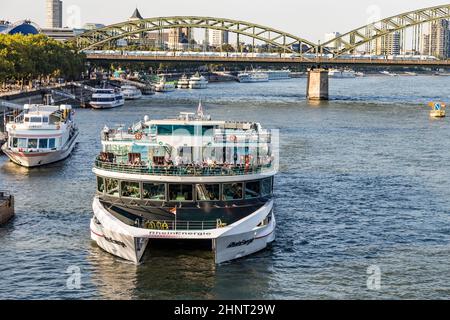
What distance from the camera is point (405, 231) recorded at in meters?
39.1

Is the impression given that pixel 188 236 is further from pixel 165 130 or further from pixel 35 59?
pixel 35 59

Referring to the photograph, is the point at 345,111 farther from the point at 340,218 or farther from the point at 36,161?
the point at 340,218

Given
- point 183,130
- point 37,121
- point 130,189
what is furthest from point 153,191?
point 37,121

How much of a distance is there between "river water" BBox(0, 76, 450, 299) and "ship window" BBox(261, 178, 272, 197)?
220 cm

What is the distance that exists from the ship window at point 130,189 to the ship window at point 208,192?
7.73 ft

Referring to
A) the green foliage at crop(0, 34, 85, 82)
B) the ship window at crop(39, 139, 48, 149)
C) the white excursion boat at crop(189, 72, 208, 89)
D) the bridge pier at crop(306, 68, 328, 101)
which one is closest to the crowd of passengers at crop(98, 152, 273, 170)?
Answer: the ship window at crop(39, 139, 48, 149)

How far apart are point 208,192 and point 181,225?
85.9 inches

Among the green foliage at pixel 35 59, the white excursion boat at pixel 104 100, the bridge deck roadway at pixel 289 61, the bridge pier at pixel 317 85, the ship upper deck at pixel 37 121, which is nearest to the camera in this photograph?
the ship upper deck at pixel 37 121

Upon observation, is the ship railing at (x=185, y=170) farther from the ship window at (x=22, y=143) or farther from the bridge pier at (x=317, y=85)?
the bridge pier at (x=317, y=85)

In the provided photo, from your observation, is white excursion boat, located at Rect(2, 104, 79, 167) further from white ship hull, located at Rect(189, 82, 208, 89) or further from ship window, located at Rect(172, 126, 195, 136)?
white ship hull, located at Rect(189, 82, 208, 89)

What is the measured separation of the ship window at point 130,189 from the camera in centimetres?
3503

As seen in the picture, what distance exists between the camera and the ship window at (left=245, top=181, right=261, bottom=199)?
35562 mm

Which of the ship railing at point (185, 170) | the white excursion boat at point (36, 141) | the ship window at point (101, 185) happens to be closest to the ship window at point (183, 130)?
the ship window at point (101, 185)

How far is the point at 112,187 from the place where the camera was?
118ft
